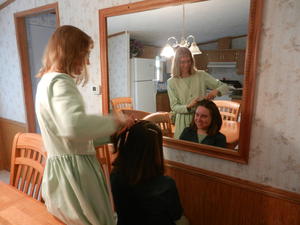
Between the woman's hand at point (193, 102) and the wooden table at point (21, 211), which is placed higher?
the woman's hand at point (193, 102)

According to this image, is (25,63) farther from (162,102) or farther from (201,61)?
(201,61)

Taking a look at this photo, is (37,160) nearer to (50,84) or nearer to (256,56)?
(50,84)

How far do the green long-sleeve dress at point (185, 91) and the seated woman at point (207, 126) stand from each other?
46 mm

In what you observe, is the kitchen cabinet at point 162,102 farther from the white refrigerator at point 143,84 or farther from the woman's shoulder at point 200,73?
the woman's shoulder at point 200,73

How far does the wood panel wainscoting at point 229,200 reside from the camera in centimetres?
107

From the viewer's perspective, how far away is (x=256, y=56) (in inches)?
38.8

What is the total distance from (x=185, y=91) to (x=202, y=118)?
198 mm

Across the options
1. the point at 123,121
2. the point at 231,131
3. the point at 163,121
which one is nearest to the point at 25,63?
the point at 163,121

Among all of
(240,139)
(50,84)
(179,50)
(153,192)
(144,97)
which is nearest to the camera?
(50,84)

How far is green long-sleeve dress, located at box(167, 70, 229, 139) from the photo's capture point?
119 cm

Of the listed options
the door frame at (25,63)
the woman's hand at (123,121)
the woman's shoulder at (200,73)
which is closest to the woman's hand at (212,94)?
the woman's shoulder at (200,73)

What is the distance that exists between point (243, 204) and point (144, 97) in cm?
91

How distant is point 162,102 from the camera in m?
1.41

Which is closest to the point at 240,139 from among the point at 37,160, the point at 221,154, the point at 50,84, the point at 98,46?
the point at 221,154
